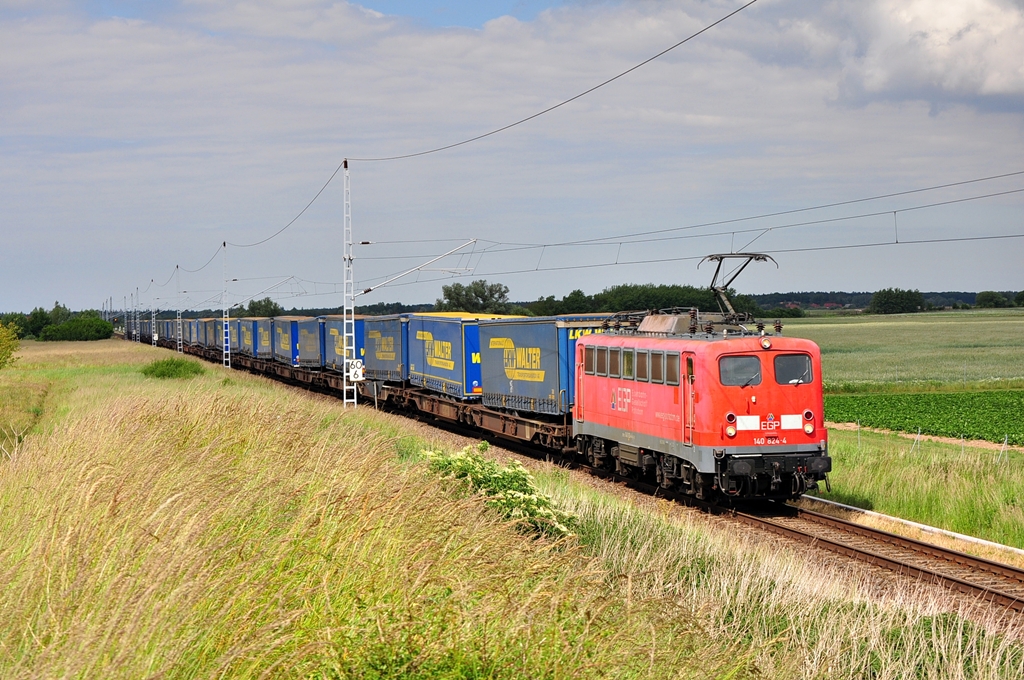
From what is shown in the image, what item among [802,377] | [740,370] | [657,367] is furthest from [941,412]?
[740,370]

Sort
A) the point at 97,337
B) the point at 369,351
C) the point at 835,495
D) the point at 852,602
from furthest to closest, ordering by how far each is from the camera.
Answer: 1. the point at 97,337
2. the point at 369,351
3. the point at 835,495
4. the point at 852,602

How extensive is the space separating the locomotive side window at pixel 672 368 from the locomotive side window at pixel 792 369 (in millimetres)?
1721

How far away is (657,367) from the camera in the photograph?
17.4 metres

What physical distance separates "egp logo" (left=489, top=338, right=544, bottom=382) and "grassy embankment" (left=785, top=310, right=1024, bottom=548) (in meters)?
7.39

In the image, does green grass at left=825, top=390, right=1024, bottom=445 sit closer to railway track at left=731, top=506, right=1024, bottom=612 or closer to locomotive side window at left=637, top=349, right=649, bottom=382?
railway track at left=731, top=506, right=1024, bottom=612

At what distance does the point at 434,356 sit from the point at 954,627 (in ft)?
74.5

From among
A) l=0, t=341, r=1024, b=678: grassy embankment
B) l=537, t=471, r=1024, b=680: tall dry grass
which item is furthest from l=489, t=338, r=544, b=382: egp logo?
l=0, t=341, r=1024, b=678: grassy embankment

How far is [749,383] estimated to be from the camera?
16.0 m

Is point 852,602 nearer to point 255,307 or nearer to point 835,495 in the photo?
point 835,495

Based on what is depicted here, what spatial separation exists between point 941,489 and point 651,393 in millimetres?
5780

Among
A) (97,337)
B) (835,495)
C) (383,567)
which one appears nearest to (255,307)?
(97,337)

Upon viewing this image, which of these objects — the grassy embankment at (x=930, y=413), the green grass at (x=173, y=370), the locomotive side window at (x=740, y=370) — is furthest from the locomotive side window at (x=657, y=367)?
the green grass at (x=173, y=370)

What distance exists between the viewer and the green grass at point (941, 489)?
Answer: 15.9 meters

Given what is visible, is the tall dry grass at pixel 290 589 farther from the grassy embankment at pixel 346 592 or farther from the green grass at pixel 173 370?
the green grass at pixel 173 370
